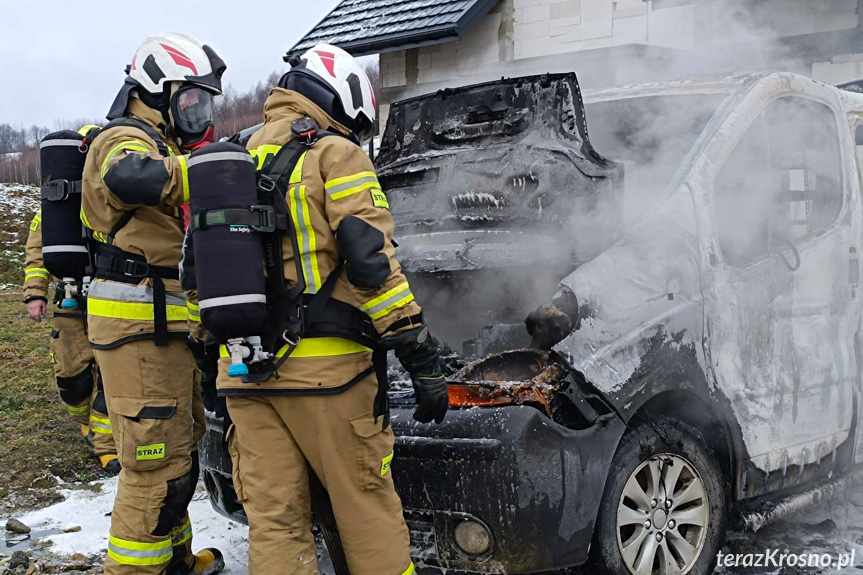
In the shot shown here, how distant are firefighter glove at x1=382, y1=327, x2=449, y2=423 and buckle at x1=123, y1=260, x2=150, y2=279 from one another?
1356 mm

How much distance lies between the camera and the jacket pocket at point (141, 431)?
3389 mm

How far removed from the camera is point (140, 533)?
3365 millimetres

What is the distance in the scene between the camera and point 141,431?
11.1ft

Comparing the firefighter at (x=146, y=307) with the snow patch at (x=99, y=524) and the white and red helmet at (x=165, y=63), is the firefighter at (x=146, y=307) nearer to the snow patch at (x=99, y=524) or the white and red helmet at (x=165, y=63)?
the white and red helmet at (x=165, y=63)

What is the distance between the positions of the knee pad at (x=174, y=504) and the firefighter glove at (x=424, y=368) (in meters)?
1.33

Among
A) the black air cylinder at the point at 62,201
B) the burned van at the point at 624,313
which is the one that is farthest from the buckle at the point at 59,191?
the burned van at the point at 624,313

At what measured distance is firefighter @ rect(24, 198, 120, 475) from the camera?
4.86 m

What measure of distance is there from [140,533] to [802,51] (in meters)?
8.14

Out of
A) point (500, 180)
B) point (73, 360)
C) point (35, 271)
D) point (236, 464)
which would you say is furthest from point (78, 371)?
point (500, 180)

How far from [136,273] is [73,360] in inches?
71.7

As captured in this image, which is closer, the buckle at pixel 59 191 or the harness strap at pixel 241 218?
the harness strap at pixel 241 218

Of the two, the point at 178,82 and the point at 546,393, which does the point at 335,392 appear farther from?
the point at 178,82

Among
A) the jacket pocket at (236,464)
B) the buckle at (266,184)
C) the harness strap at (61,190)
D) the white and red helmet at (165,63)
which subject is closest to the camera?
the buckle at (266,184)

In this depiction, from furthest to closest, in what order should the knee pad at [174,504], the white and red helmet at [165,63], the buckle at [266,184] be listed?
the white and red helmet at [165,63], the knee pad at [174,504], the buckle at [266,184]
